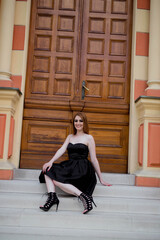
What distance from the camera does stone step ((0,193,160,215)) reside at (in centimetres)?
326

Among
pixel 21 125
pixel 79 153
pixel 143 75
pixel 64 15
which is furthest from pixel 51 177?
pixel 64 15

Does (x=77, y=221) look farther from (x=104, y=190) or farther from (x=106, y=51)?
(x=106, y=51)

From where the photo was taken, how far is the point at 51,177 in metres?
3.37

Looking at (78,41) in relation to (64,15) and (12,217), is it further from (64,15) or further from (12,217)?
(12,217)

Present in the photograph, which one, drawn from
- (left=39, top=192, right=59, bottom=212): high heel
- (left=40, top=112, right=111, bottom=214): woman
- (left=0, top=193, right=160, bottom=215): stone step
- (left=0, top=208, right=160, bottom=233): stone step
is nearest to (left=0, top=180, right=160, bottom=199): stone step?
(left=40, top=112, right=111, bottom=214): woman

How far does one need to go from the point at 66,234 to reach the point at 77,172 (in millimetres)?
779

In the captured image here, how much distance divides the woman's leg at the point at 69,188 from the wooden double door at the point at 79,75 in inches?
39.1

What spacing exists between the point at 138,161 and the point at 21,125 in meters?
1.76

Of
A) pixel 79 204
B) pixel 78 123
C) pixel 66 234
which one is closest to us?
pixel 66 234

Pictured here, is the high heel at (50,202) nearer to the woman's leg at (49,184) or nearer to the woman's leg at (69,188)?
the woman's leg at (49,184)

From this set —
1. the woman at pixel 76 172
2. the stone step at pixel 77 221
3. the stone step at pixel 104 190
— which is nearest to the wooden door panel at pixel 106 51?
the woman at pixel 76 172

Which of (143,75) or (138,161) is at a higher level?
(143,75)

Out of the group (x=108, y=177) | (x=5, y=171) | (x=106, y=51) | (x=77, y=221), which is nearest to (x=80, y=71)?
(x=106, y=51)

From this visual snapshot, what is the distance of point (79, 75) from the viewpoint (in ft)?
14.8
